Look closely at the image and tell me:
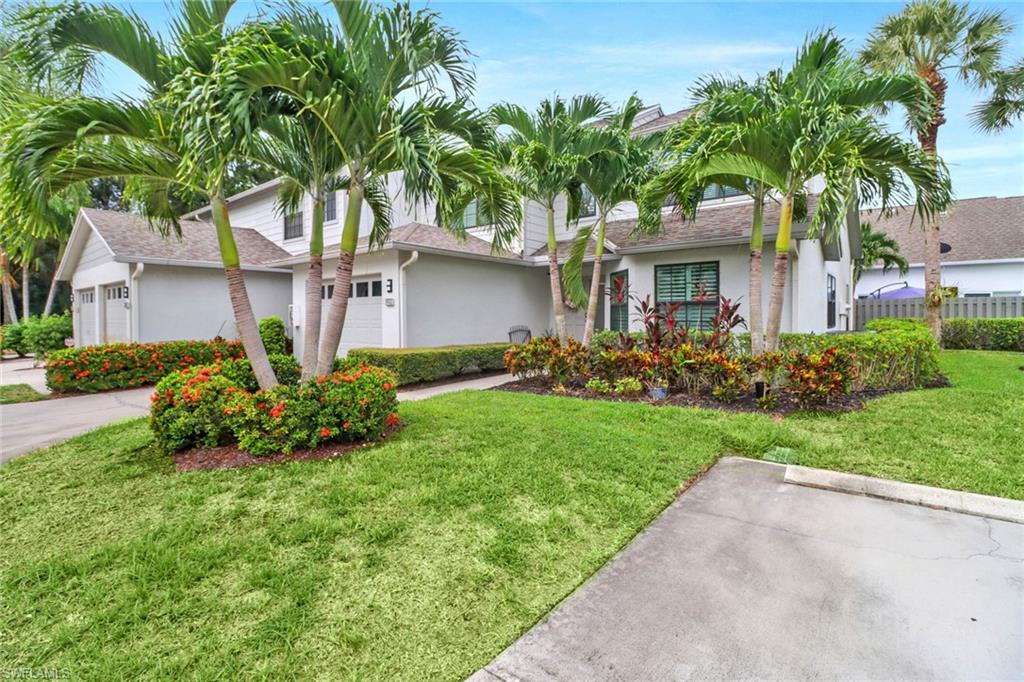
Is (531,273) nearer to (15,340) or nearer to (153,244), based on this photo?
(153,244)

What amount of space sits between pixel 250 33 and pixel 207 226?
46.1 ft

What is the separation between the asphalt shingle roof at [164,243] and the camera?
41.4 feet

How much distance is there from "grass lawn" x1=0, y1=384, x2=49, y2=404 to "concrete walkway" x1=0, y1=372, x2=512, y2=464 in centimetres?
43

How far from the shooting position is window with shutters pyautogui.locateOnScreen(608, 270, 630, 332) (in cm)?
1191

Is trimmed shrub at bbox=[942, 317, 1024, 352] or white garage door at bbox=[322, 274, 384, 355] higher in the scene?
white garage door at bbox=[322, 274, 384, 355]

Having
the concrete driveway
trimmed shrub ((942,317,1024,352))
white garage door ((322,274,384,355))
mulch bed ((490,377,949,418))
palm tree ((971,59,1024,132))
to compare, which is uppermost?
palm tree ((971,59,1024,132))

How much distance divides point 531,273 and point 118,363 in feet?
32.8

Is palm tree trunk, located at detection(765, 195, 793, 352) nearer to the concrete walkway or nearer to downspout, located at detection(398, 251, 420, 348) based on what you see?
the concrete walkway

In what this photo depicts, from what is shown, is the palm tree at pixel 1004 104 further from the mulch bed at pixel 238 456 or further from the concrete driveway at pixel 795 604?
the mulch bed at pixel 238 456

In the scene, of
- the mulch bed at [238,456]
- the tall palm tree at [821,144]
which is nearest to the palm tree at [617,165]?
the tall palm tree at [821,144]

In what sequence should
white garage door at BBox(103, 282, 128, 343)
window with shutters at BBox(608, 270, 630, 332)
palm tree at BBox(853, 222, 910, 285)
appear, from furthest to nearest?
1. palm tree at BBox(853, 222, 910, 285)
2. white garage door at BBox(103, 282, 128, 343)
3. window with shutters at BBox(608, 270, 630, 332)

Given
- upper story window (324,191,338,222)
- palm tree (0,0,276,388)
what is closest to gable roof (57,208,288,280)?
upper story window (324,191,338,222)

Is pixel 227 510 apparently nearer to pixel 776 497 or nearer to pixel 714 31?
pixel 776 497

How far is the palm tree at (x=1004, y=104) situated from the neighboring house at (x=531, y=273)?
163 inches
